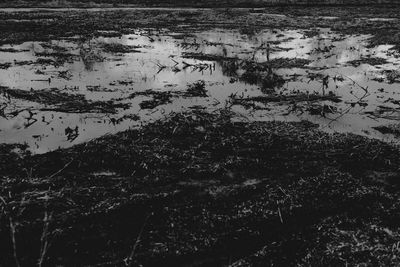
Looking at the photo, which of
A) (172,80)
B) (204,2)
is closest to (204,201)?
(172,80)

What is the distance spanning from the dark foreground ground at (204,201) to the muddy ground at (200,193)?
0.02 meters

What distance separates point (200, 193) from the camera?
6.71 meters

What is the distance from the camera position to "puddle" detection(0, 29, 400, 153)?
9.84 meters

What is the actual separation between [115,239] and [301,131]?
18.8ft

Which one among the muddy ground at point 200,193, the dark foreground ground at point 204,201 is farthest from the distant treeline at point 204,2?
the dark foreground ground at point 204,201

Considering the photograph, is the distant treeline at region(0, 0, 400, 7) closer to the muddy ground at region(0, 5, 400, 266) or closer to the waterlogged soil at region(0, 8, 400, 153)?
the waterlogged soil at region(0, 8, 400, 153)

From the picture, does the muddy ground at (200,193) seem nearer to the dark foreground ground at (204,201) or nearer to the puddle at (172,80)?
the dark foreground ground at (204,201)

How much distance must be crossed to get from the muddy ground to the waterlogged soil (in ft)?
0.75

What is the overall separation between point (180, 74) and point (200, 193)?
8.30 m

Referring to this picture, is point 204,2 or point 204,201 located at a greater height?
point 204,2

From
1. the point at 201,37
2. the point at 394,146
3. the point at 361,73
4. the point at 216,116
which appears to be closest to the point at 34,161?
the point at 216,116

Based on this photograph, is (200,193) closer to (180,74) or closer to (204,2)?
(180,74)

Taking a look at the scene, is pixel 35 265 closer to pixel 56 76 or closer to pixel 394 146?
pixel 394 146

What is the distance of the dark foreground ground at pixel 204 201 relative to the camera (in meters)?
5.34
